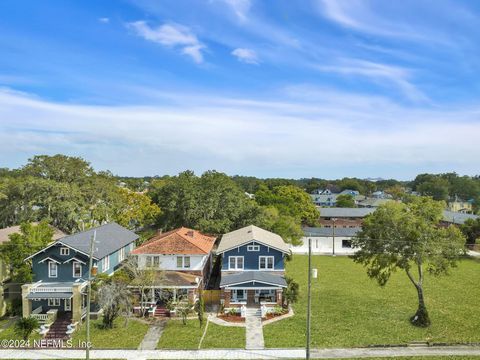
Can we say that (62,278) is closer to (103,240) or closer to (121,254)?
(103,240)

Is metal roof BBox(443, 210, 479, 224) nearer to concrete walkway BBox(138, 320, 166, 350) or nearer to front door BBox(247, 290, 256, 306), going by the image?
front door BBox(247, 290, 256, 306)

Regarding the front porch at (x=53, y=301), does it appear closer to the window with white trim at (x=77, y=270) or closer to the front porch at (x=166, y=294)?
the window with white trim at (x=77, y=270)

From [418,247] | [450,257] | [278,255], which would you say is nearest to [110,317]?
[278,255]

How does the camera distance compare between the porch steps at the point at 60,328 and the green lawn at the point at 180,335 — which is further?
the porch steps at the point at 60,328

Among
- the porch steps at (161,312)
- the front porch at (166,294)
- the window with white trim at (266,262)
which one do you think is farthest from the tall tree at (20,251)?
the window with white trim at (266,262)

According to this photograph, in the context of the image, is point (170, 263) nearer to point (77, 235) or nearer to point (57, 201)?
point (77, 235)

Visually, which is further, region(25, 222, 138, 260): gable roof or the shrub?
region(25, 222, 138, 260): gable roof

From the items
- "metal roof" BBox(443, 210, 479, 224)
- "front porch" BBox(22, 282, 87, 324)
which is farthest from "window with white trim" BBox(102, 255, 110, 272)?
"metal roof" BBox(443, 210, 479, 224)
